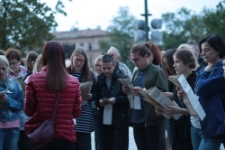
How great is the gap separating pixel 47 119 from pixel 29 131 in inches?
10.5

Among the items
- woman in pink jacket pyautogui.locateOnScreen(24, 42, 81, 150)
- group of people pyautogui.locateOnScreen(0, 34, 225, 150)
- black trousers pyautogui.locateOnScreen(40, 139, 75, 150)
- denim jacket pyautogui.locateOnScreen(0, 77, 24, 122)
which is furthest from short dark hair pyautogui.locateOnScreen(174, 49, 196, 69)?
denim jacket pyautogui.locateOnScreen(0, 77, 24, 122)

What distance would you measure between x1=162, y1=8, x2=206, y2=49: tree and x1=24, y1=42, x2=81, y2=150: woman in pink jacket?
86.5 m

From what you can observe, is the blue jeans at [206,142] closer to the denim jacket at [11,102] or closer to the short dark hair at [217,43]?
the short dark hair at [217,43]

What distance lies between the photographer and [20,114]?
729 cm

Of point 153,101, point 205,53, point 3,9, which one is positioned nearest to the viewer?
point 205,53

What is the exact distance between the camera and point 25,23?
16703mm

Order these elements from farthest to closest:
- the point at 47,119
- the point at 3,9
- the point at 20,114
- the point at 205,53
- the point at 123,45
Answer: the point at 123,45 < the point at 3,9 < the point at 20,114 < the point at 205,53 < the point at 47,119

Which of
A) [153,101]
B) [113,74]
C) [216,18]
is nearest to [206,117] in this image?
[153,101]

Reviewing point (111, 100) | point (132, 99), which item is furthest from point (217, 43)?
point (111, 100)

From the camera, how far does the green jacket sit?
7.02 meters

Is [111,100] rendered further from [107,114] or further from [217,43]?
[217,43]

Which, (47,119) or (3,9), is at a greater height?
(3,9)

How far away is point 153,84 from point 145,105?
1.18 feet

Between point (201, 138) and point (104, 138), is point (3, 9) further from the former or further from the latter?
point (201, 138)
